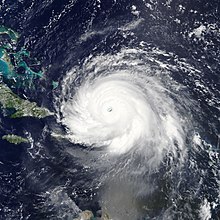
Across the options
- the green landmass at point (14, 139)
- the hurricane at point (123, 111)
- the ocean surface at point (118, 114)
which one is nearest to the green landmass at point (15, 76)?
the green landmass at point (14, 139)

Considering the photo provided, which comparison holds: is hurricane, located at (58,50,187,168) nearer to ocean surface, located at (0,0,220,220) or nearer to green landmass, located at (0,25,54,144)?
ocean surface, located at (0,0,220,220)

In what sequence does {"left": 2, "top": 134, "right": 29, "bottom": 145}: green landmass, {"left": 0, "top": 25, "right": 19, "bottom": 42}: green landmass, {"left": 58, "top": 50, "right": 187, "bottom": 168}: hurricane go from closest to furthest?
{"left": 58, "top": 50, "right": 187, "bottom": 168}: hurricane, {"left": 2, "top": 134, "right": 29, "bottom": 145}: green landmass, {"left": 0, "top": 25, "right": 19, "bottom": 42}: green landmass

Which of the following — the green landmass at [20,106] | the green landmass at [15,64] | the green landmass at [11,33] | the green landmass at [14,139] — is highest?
the green landmass at [11,33]

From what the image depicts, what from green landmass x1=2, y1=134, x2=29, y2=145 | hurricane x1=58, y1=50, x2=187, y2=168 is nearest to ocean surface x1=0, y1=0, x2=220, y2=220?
hurricane x1=58, y1=50, x2=187, y2=168

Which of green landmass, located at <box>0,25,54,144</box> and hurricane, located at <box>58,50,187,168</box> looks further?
green landmass, located at <box>0,25,54,144</box>

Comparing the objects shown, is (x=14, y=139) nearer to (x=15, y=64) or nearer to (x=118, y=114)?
(x=15, y=64)

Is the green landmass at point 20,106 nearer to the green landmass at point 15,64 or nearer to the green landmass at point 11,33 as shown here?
the green landmass at point 15,64
